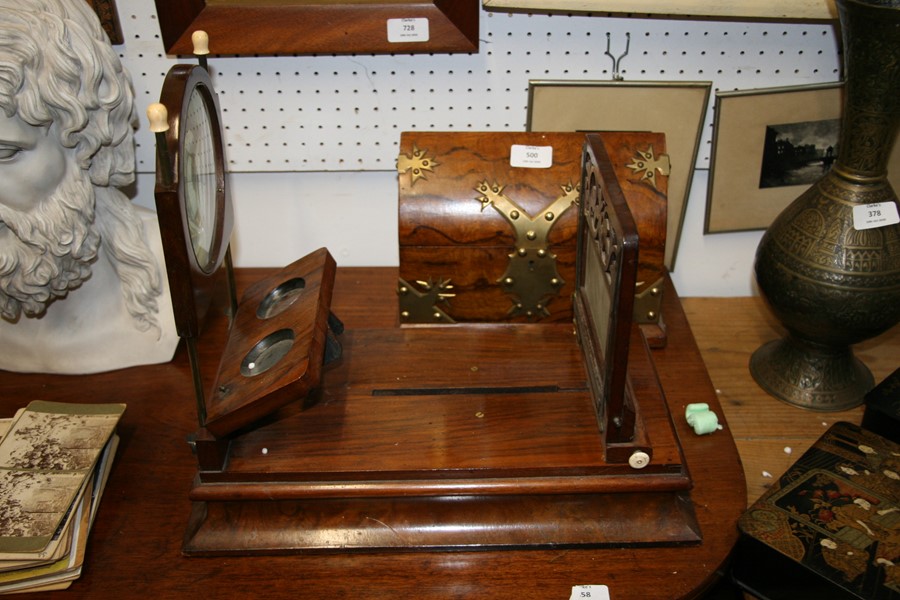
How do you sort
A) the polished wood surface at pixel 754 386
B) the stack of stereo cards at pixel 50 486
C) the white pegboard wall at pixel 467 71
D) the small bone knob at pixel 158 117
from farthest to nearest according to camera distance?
the white pegboard wall at pixel 467 71
the polished wood surface at pixel 754 386
the stack of stereo cards at pixel 50 486
the small bone knob at pixel 158 117

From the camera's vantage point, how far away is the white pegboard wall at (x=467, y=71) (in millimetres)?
1495

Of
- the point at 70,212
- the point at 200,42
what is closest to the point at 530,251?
the point at 200,42

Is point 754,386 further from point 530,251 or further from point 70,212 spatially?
point 70,212

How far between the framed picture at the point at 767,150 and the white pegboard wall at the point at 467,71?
26mm

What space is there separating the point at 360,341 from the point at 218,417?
308mm

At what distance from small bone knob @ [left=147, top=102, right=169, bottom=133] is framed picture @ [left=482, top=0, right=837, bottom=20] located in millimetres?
665

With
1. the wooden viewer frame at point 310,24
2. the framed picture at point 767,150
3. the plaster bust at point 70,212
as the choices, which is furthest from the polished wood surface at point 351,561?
the wooden viewer frame at point 310,24

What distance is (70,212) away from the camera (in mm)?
1257

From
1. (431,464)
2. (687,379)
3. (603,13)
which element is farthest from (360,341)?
(603,13)

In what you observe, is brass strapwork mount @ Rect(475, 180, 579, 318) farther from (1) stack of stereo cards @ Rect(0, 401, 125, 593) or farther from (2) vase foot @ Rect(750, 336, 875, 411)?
(1) stack of stereo cards @ Rect(0, 401, 125, 593)

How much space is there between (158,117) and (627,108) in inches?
35.8

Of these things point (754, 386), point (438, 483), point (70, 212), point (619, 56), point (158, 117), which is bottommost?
point (754, 386)

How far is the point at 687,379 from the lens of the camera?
144 cm

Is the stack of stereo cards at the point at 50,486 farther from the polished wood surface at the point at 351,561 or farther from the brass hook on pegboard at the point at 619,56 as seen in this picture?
the brass hook on pegboard at the point at 619,56
